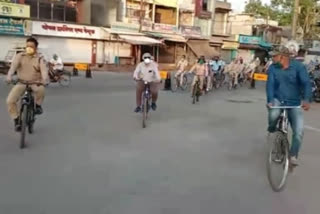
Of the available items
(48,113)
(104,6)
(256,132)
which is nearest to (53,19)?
(104,6)

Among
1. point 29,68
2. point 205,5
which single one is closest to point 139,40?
point 205,5

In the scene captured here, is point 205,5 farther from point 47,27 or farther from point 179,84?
point 179,84

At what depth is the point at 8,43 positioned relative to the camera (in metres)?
31.4

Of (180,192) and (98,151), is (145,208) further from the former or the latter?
(98,151)

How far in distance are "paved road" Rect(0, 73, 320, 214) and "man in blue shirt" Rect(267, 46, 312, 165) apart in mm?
742

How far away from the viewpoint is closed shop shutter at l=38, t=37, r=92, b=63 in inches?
1330

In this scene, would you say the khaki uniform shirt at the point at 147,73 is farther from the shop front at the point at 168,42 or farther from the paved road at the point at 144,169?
the shop front at the point at 168,42

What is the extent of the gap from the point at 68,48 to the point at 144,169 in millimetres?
30796

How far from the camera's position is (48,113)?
1084 centimetres

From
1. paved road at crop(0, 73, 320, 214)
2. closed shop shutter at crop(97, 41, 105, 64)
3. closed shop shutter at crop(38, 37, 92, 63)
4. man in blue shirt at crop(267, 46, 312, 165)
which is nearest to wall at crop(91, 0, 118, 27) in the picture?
closed shop shutter at crop(97, 41, 105, 64)

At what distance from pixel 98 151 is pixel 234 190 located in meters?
2.49

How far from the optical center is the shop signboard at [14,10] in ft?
99.1

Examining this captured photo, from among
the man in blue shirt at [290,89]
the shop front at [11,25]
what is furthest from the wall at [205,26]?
the man in blue shirt at [290,89]

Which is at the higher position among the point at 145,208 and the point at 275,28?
the point at 275,28
